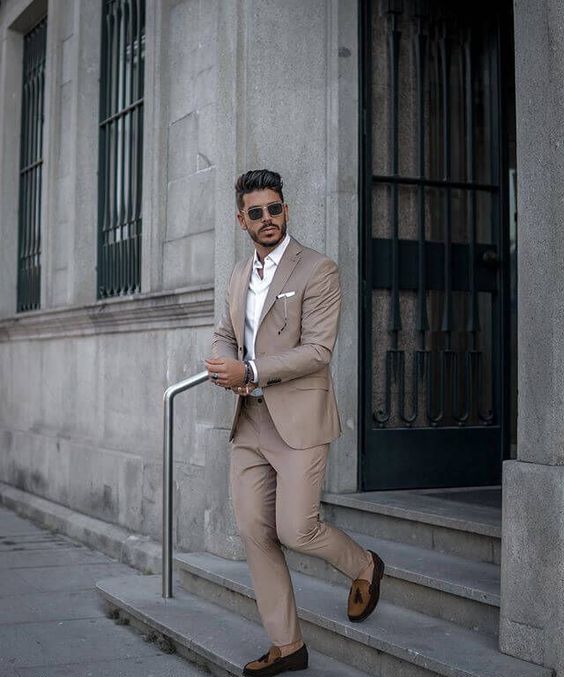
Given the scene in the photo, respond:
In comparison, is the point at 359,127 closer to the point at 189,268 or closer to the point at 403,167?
the point at 403,167

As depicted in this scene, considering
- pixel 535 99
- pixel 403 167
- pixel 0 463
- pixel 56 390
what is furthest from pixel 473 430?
pixel 0 463

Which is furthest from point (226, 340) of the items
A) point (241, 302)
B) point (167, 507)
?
point (167, 507)

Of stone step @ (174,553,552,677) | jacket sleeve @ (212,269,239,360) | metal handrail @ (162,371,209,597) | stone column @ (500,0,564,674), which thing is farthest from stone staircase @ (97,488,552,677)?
jacket sleeve @ (212,269,239,360)

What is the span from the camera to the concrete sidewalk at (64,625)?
5.66 m

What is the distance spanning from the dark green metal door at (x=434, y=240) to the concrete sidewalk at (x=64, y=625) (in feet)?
6.56

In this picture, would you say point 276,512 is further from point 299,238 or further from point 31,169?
point 31,169

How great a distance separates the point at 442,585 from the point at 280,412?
1.16 metres

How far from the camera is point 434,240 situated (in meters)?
7.52

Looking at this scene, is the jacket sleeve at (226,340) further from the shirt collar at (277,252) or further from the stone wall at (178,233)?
the stone wall at (178,233)

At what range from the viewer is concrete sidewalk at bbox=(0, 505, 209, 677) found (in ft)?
18.6

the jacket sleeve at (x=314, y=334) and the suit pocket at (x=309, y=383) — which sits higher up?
the jacket sleeve at (x=314, y=334)

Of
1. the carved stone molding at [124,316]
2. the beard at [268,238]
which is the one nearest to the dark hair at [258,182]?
the beard at [268,238]

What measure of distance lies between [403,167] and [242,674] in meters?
3.74

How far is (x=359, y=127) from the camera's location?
725cm
